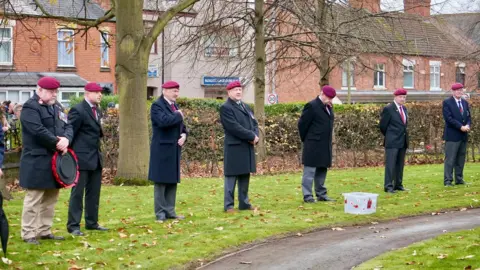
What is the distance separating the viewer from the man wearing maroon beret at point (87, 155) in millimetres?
11633

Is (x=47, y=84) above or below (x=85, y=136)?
above

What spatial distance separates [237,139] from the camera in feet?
46.0

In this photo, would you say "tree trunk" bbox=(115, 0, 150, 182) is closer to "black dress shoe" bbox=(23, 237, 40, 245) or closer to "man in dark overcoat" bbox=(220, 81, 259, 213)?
"man in dark overcoat" bbox=(220, 81, 259, 213)

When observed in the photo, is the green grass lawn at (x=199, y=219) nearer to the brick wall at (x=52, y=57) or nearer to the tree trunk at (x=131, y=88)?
the tree trunk at (x=131, y=88)

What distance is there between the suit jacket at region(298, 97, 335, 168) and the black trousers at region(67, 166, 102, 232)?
467 cm

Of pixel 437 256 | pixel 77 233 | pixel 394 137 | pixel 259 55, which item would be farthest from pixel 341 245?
pixel 259 55

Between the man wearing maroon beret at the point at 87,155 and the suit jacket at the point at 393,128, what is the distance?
730 centimetres

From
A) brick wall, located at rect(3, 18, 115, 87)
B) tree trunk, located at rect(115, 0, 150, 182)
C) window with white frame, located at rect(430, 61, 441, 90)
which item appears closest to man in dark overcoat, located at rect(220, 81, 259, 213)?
tree trunk, located at rect(115, 0, 150, 182)

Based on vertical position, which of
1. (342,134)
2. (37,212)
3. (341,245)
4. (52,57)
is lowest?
(341,245)

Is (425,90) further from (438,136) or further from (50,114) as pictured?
(50,114)

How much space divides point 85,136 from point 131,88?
7584mm

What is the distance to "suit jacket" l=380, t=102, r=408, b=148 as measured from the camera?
17.0m

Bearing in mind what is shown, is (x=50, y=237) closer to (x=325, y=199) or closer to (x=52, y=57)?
(x=325, y=199)

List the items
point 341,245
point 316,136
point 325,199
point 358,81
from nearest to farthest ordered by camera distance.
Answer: point 341,245 → point 316,136 → point 325,199 → point 358,81
